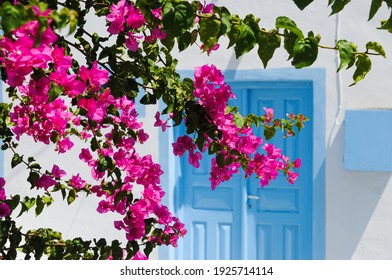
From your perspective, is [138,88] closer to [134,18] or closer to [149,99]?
→ [149,99]

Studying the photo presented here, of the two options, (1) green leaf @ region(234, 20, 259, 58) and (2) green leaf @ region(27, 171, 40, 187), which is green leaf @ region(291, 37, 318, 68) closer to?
(1) green leaf @ region(234, 20, 259, 58)

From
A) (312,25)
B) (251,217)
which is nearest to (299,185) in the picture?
(251,217)

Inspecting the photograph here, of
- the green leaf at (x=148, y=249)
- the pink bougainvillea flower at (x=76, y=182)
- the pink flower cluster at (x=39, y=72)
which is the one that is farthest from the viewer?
the pink bougainvillea flower at (x=76, y=182)

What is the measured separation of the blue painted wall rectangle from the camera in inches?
245

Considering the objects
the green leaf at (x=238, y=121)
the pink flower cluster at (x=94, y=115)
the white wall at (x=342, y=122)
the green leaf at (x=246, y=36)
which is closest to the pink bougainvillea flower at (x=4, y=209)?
the pink flower cluster at (x=94, y=115)

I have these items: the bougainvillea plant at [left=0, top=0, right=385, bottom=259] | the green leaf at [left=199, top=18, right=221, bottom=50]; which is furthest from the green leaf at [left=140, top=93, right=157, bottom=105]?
the green leaf at [left=199, top=18, right=221, bottom=50]

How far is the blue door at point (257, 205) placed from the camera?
6.71 metres

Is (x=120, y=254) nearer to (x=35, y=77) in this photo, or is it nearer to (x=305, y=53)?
(x=35, y=77)

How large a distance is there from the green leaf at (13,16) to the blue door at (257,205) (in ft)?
16.3

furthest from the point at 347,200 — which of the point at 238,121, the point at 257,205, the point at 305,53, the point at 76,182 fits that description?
the point at 305,53

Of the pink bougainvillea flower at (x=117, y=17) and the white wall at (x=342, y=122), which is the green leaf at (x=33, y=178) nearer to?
the pink bougainvillea flower at (x=117, y=17)

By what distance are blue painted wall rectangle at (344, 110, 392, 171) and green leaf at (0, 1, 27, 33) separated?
4716 mm

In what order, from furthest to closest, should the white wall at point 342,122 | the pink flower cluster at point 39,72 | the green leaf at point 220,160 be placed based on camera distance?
the white wall at point 342,122 < the green leaf at point 220,160 < the pink flower cluster at point 39,72

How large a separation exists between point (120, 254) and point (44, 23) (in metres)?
1.82
